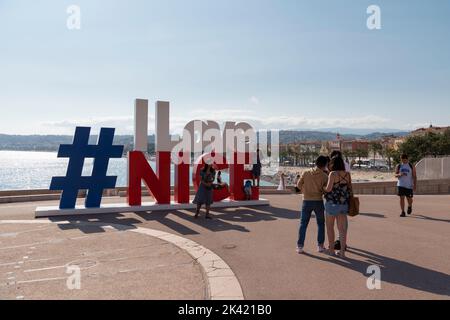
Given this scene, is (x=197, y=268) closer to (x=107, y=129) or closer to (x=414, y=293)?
(x=414, y=293)

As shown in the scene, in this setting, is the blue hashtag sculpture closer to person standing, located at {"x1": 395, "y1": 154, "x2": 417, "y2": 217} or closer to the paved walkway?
the paved walkway

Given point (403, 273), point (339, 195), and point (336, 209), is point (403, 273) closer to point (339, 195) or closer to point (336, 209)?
point (336, 209)

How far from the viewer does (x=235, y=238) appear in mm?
8289

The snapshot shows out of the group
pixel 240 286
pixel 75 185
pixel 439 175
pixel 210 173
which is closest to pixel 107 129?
pixel 75 185

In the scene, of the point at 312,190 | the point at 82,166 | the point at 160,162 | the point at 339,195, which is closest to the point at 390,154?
the point at 160,162

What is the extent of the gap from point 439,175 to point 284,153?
493 ft

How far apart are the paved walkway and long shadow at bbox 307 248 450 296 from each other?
13mm

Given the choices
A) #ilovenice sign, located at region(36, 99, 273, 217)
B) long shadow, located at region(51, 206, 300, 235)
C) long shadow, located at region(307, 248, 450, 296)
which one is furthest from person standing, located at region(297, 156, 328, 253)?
#ilovenice sign, located at region(36, 99, 273, 217)

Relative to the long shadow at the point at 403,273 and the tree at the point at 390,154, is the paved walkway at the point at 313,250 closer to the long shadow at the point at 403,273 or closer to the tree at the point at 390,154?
the long shadow at the point at 403,273

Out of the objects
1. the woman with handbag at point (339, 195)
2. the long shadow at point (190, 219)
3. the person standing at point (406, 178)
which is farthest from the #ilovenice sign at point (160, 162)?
the woman with handbag at point (339, 195)

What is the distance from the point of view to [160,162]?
41.5ft

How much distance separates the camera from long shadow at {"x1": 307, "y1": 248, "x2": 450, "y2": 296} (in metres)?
5.18

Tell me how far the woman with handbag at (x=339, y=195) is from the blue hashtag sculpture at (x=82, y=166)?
728 cm

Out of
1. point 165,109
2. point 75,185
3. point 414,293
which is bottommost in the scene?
point 414,293
